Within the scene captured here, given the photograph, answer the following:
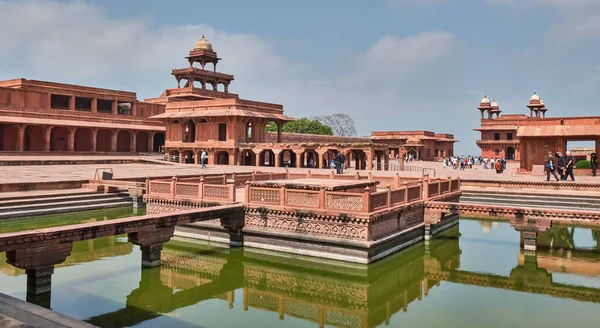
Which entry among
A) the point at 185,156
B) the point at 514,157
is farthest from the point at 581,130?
the point at 514,157

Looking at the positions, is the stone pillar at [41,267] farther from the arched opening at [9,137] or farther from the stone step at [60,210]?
the arched opening at [9,137]

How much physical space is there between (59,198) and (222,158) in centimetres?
2237

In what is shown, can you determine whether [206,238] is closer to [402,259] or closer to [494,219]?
[402,259]

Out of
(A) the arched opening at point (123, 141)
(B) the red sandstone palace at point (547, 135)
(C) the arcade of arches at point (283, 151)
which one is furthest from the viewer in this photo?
(A) the arched opening at point (123, 141)

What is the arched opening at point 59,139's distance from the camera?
1557 inches

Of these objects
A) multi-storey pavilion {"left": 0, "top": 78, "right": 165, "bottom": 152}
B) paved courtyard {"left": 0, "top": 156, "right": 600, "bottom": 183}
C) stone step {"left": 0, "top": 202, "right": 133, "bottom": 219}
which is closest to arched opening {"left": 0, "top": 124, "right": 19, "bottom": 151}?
multi-storey pavilion {"left": 0, "top": 78, "right": 165, "bottom": 152}

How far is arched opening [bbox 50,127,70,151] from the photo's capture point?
3956cm

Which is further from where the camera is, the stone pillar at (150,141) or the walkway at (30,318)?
the stone pillar at (150,141)

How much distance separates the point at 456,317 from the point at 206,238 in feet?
25.2

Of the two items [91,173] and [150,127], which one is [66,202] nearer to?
[91,173]

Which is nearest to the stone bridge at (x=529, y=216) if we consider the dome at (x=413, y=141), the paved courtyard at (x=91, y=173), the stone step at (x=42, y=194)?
the paved courtyard at (x=91, y=173)

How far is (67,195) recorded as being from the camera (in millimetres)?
18688

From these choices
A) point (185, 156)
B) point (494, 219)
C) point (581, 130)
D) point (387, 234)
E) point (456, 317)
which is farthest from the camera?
point (185, 156)

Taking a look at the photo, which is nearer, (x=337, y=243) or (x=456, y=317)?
(x=456, y=317)
